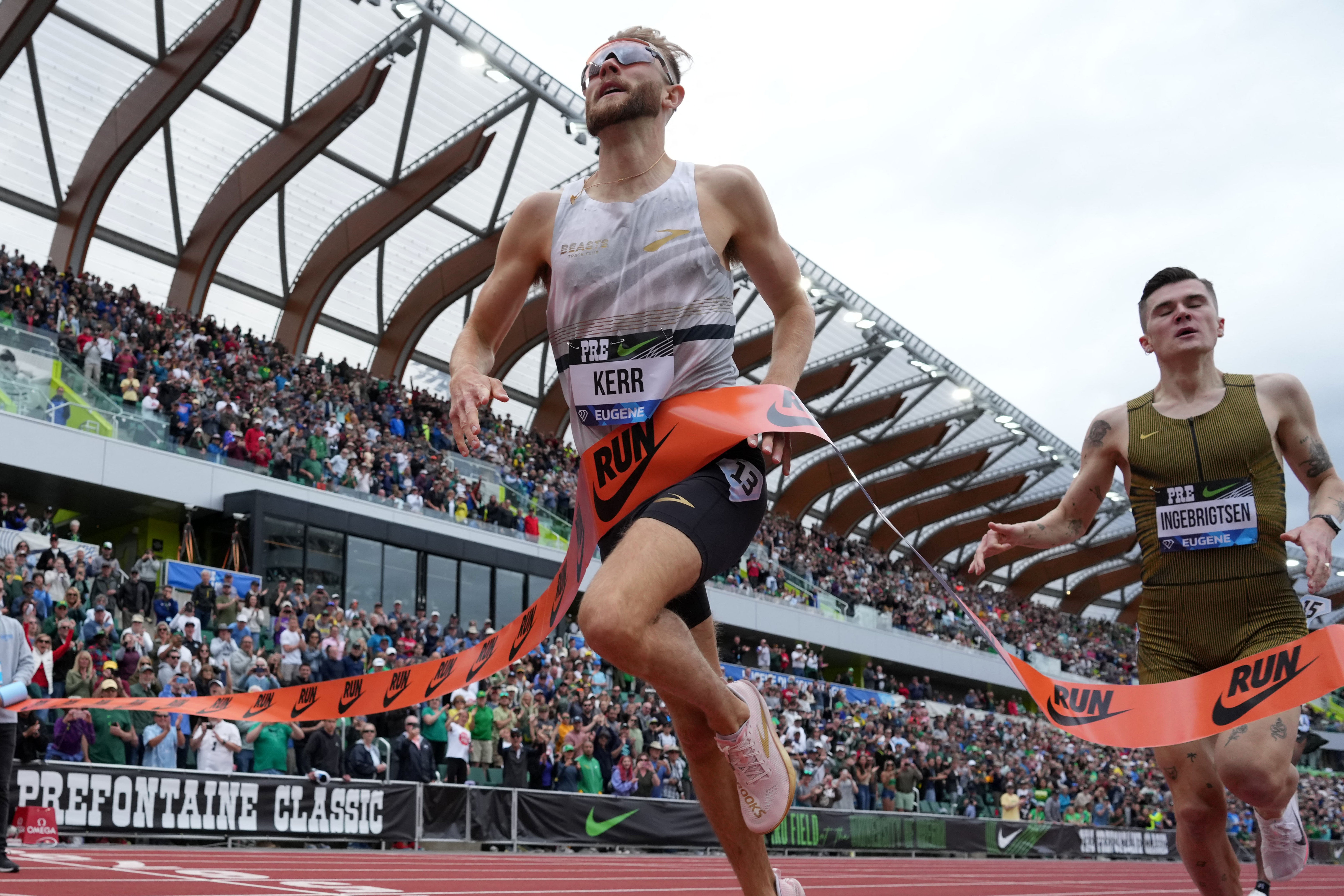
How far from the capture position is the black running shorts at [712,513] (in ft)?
10.6

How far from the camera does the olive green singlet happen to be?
420cm

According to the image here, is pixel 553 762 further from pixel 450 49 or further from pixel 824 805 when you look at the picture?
pixel 450 49

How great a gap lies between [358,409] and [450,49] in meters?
8.13

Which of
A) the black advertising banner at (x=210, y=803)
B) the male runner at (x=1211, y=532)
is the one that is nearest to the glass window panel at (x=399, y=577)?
the black advertising banner at (x=210, y=803)

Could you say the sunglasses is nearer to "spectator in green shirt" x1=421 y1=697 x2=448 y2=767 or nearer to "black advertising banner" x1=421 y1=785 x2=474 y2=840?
"black advertising banner" x1=421 y1=785 x2=474 y2=840

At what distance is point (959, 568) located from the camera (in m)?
55.8

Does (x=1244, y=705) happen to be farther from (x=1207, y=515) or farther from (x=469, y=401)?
(x=469, y=401)

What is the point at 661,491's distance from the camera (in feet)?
11.1

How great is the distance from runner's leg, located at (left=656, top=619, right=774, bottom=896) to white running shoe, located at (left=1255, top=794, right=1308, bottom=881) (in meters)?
1.95

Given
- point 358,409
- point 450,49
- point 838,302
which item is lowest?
point 358,409

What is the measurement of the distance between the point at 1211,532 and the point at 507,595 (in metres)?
22.6

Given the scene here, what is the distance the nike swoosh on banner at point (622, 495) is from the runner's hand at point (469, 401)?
40 cm

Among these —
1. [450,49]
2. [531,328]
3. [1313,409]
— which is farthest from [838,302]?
[1313,409]

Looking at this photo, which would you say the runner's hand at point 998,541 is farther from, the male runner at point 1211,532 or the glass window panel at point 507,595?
the glass window panel at point 507,595
